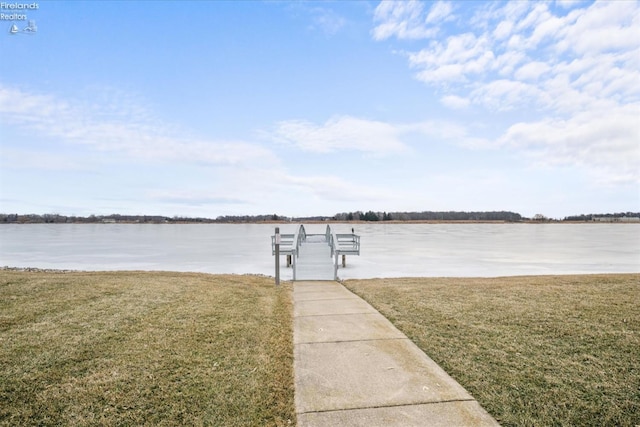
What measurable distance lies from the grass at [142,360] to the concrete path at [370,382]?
0.20 m

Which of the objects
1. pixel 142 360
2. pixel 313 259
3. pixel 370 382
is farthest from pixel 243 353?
pixel 313 259

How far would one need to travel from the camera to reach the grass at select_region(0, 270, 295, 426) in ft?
8.91

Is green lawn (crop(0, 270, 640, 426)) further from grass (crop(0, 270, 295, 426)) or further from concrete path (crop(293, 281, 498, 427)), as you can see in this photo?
concrete path (crop(293, 281, 498, 427))

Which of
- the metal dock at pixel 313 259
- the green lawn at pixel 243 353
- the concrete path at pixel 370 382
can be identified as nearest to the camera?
the concrete path at pixel 370 382

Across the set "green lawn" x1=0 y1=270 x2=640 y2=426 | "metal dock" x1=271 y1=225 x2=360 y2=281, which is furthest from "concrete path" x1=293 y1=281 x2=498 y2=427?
"metal dock" x1=271 y1=225 x2=360 y2=281

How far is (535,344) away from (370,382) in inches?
94.9

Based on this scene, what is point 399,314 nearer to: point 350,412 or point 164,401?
point 350,412

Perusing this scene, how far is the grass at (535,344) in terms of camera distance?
9.27ft

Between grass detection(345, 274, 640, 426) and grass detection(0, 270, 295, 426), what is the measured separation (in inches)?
71.3

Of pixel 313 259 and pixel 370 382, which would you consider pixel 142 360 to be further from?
pixel 313 259

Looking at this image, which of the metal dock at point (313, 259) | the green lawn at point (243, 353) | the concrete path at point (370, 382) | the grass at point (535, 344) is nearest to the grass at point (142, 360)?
the green lawn at point (243, 353)

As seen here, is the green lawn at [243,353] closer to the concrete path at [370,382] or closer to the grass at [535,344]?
the grass at [535,344]

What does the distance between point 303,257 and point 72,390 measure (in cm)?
1069

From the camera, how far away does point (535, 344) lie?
419 centimetres
